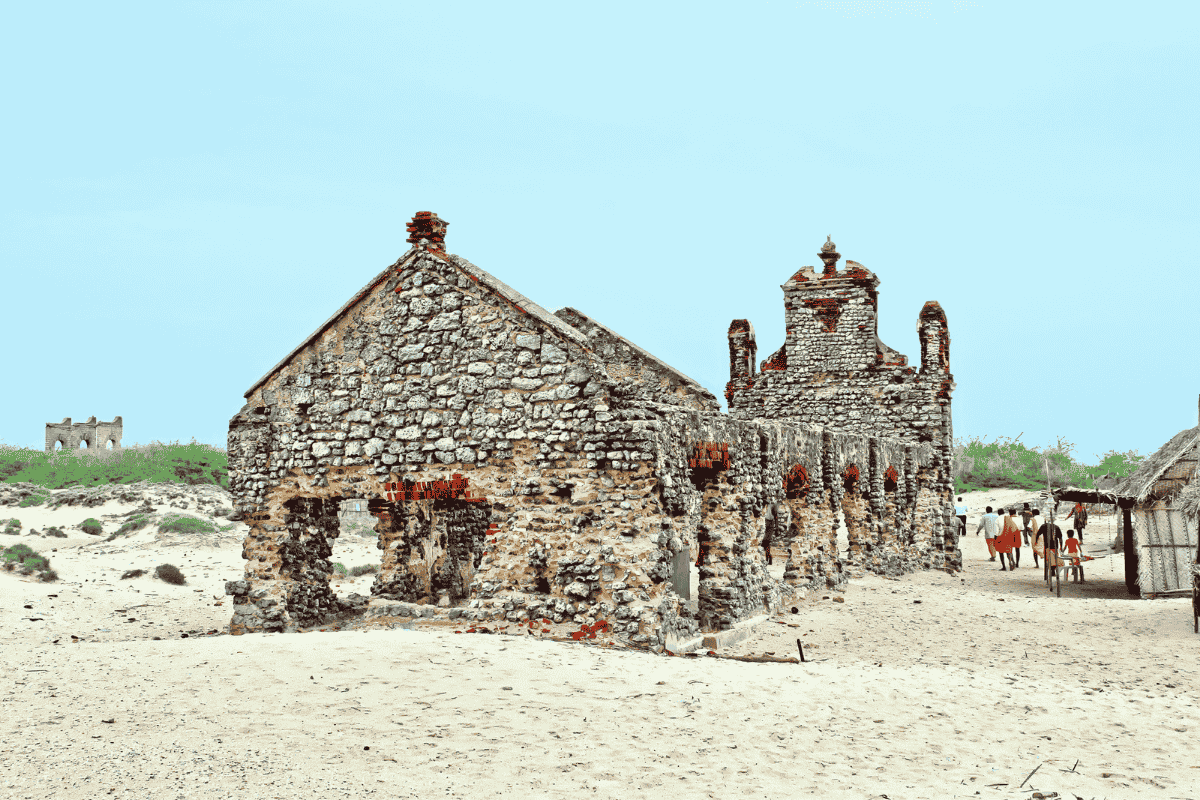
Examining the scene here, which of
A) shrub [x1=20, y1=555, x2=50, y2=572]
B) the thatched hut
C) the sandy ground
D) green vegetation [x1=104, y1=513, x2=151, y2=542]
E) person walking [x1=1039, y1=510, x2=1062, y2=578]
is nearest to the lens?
the sandy ground

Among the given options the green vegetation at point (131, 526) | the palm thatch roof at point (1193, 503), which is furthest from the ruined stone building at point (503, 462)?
the green vegetation at point (131, 526)

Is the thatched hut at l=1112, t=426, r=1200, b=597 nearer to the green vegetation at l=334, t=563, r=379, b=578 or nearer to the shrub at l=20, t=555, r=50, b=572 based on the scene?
the green vegetation at l=334, t=563, r=379, b=578

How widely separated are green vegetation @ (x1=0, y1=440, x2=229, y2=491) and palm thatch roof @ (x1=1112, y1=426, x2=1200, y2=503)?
31460mm

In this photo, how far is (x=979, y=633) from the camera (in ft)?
45.9

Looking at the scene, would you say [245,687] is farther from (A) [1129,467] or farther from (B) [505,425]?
(A) [1129,467]

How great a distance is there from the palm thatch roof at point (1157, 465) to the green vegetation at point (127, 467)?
31460mm

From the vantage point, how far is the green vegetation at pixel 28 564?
19188mm

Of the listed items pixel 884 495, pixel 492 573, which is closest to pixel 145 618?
pixel 492 573

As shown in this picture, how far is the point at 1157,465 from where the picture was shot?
1812 cm

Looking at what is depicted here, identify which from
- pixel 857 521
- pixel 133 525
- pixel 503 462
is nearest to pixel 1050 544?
pixel 857 521

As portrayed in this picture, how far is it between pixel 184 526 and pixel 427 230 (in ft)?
63.4

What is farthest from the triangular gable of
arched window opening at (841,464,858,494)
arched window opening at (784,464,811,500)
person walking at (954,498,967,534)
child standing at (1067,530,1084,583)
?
person walking at (954,498,967,534)

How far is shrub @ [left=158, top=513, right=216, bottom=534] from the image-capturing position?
27.7 metres

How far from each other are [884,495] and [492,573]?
12012 mm
